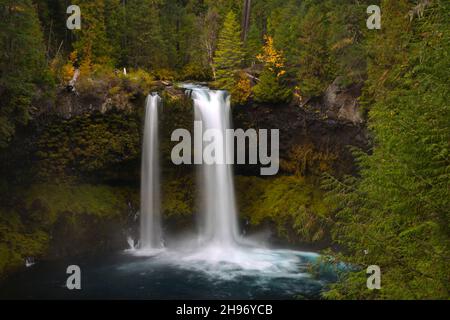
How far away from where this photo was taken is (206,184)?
22.0 metres

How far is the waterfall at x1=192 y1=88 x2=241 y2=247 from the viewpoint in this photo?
21.7 meters

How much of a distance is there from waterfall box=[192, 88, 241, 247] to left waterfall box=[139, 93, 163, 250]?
2.32 meters

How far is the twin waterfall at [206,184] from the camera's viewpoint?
69.0 ft

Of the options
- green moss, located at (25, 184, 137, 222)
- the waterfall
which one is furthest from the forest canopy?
green moss, located at (25, 184, 137, 222)

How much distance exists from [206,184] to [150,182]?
3064 mm

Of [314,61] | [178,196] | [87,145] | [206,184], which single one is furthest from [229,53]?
[87,145]

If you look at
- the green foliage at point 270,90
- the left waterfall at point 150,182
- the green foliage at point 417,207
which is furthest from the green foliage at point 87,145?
the green foliage at point 417,207

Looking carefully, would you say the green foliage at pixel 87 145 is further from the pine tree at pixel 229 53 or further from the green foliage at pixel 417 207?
the green foliage at pixel 417 207

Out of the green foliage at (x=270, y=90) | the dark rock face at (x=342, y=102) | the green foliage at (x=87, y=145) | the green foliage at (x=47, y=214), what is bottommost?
the green foliage at (x=47, y=214)

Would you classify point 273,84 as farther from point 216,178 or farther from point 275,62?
point 216,178

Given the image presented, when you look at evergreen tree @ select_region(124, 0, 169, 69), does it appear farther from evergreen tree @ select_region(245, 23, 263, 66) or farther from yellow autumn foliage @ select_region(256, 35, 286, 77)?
yellow autumn foliage @ select_region(256, 35, 286, 77)

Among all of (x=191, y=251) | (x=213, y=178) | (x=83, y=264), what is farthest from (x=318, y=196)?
(x=83, y=264)

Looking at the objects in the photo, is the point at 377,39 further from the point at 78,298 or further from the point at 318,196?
the point at 78,298

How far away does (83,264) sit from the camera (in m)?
17.8
